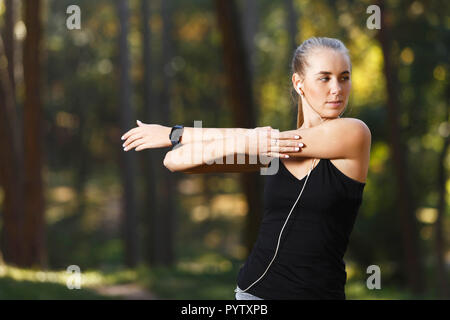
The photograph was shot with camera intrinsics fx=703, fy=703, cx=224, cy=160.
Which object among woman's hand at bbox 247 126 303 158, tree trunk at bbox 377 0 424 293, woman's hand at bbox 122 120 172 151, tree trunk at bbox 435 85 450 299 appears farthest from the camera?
tree trunk at bbox 435 85 450 299

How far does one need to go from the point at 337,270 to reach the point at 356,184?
0.39 meters

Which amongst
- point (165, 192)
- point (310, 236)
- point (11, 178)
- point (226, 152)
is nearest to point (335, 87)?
point (226, 152)

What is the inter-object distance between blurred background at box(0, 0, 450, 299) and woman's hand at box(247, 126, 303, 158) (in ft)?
1.80

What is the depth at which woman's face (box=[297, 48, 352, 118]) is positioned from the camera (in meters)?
3.14

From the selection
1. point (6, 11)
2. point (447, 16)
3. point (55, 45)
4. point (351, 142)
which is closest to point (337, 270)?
point (351, 142)

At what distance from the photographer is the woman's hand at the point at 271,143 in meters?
3.13

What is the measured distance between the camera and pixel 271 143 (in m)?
3.16

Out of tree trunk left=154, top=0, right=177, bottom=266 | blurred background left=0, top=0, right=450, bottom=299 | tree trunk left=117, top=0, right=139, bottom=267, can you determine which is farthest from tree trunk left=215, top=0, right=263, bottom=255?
tree trunk left=154, top=0, right=177, bottom=266

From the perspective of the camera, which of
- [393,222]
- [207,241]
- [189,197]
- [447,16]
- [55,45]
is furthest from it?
[189,197]

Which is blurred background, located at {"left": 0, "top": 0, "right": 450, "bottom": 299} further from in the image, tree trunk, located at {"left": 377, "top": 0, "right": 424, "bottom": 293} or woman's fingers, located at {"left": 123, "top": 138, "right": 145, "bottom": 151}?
woman's fingers, located at {"left": 123, "top": 138, "right": 145, "bottom": 151}

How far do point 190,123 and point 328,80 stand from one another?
3778 cm
